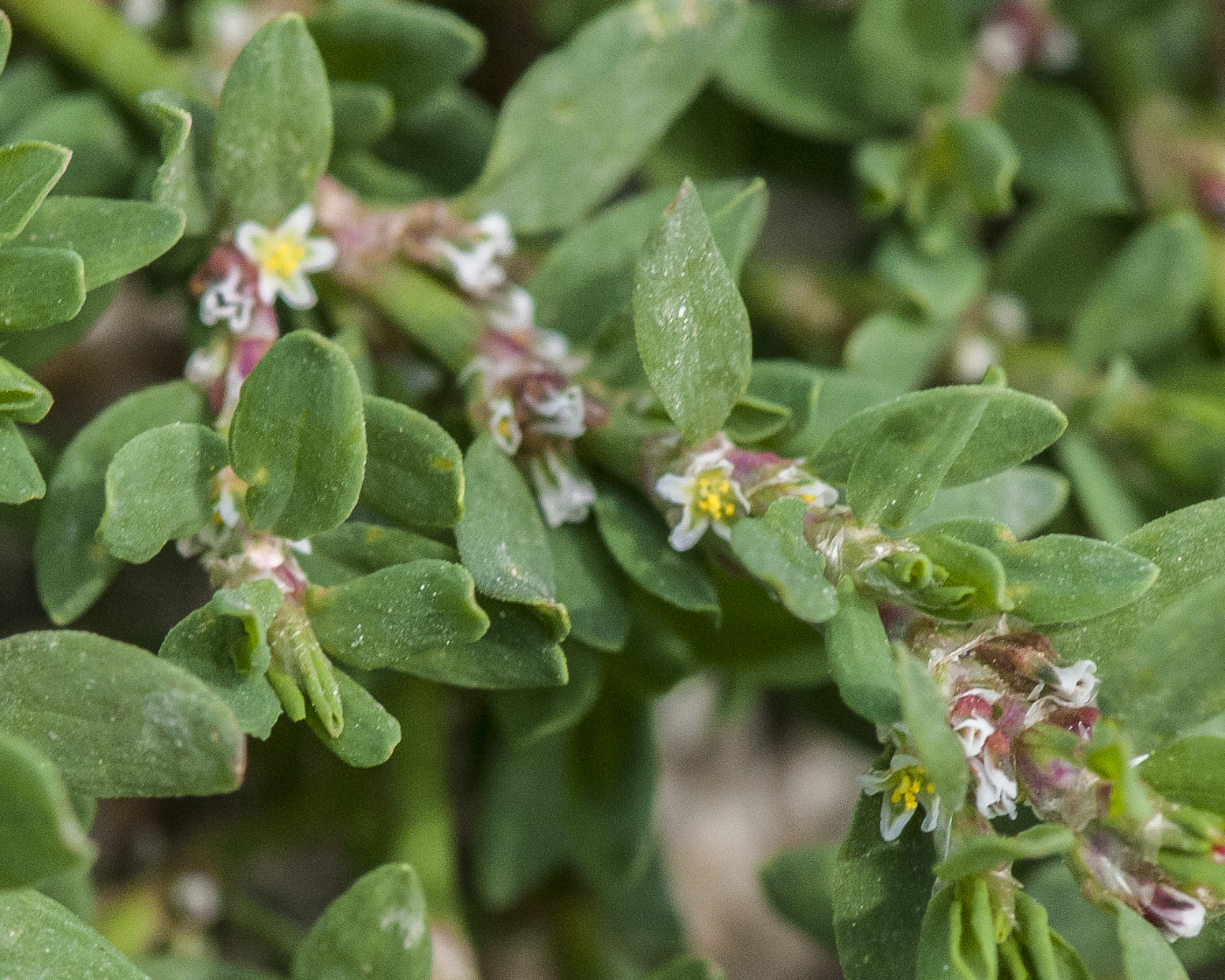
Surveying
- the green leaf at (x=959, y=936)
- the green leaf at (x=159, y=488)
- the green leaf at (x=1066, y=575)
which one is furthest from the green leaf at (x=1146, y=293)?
the green leaf at (x=159, y=488)

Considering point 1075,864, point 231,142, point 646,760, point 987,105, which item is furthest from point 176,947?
point 987,105

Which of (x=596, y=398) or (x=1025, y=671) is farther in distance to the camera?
(x=596, y=398)

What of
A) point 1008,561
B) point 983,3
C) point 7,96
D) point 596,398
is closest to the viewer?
point 1008,561

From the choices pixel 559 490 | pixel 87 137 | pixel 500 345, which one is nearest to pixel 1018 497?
pixel 559 490

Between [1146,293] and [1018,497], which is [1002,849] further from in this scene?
[1146,293]

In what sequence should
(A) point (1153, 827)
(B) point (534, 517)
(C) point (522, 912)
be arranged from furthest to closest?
(C) point (522, 912) < (B) point (534, 517) < (A) point (1153, 827)

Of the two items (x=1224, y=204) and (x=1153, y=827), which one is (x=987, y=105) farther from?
(x=1153, y=827)
